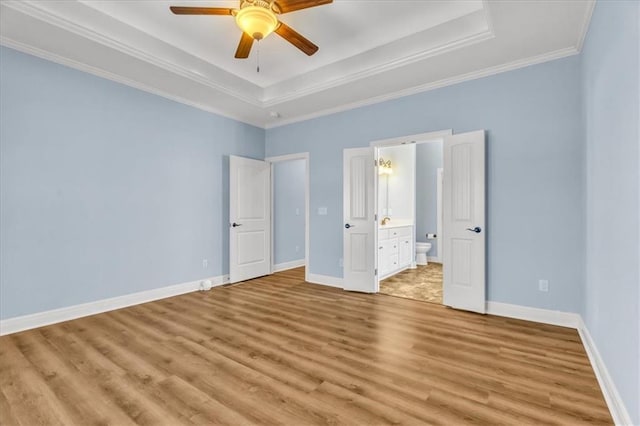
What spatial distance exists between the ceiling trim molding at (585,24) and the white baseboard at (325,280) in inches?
158

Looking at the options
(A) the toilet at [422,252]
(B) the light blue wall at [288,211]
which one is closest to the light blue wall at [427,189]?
(A) the toilet at [422,252]

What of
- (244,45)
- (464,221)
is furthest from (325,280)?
(244,45)

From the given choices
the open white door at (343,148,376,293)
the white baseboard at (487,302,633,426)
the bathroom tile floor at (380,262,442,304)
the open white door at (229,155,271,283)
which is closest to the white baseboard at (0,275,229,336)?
the open white door at (229,155,271,283)

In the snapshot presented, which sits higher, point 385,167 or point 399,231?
point 385,167

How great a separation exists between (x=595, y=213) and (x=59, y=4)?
4.92 metres

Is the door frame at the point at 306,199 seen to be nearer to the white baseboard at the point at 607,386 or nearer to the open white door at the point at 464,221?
the open white door at the point at 464,221

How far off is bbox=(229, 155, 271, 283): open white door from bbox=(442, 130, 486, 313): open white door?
3.20m

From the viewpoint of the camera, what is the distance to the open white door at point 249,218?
5.17 metres

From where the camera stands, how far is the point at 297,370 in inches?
90.7

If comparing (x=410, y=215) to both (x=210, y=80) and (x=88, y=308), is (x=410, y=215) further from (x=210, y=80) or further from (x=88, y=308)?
(x=88, y=308)

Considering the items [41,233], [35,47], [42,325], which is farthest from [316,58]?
[42,325]

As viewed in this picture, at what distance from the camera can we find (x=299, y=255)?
686 centimetres

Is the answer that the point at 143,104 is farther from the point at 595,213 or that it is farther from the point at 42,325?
the point at 595,213

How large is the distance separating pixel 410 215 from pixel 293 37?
16.0 ft
